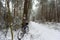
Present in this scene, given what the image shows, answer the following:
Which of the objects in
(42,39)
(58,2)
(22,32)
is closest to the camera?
(22,32)

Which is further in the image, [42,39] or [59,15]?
[59,15]

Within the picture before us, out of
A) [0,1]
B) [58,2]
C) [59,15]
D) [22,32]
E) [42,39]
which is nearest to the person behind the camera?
[22,32]

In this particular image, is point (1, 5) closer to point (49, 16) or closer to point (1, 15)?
point (1, 15)

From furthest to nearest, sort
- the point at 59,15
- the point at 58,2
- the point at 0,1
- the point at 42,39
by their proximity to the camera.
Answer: the point at 58,2, the point at 59,15, the point at 42,39, the point at 0,1

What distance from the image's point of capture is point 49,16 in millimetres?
26984

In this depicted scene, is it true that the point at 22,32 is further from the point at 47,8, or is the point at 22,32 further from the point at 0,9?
the point at 47,8

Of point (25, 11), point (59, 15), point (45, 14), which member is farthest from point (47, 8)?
point (25, 11)

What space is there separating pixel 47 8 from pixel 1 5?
20.0m

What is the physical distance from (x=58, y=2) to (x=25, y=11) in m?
18.6

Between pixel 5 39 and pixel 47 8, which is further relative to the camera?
pixel 47 8

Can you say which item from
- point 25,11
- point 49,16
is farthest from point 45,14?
point 25,11

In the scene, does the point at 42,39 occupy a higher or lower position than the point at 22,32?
lower

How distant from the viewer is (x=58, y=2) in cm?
2662

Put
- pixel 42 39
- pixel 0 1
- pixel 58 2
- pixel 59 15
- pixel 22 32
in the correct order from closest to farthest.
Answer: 1. pixel 22 32
2. pixel 0 1
3. pixel 42 39
4. pixel 59 15
5. pixel 58 2
